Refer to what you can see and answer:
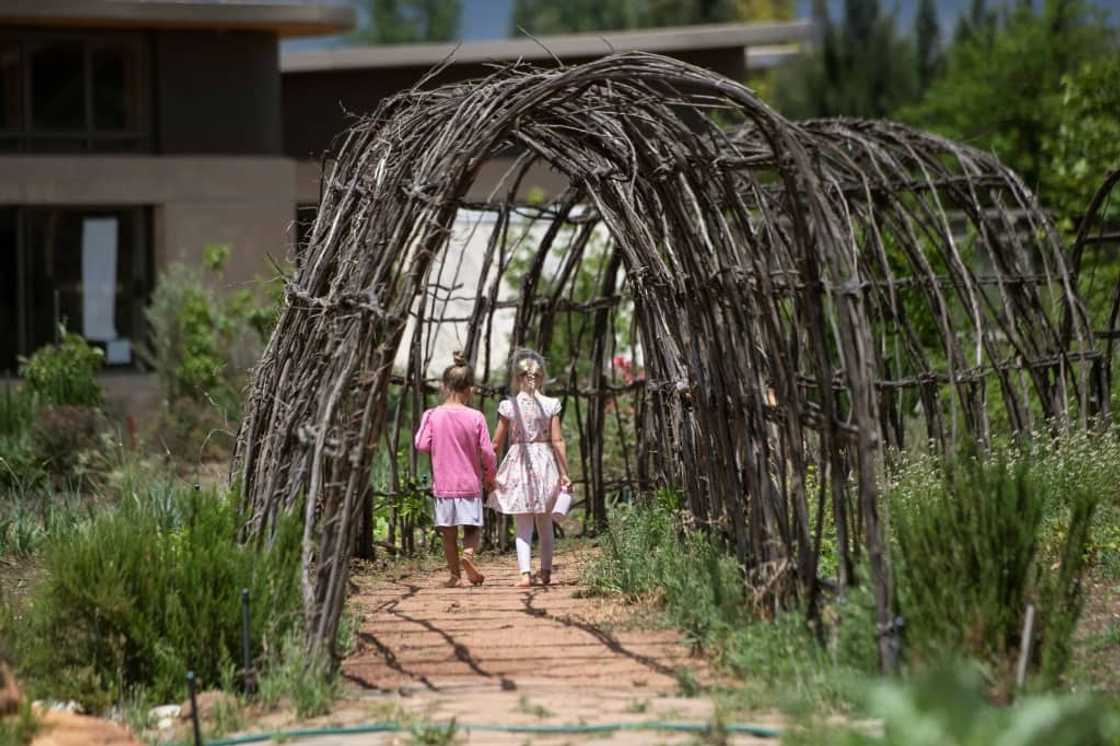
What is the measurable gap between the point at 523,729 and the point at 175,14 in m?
15.9

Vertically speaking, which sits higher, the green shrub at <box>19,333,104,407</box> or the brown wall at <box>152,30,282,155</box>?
the brown wall at <box>152,30,282,155</box>

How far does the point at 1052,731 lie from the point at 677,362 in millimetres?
5296

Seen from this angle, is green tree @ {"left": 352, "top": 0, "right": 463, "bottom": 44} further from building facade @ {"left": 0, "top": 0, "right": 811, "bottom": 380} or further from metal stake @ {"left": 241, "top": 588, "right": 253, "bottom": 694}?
metal stake @ {"left": 241, "top": 588, "right": 253, "bottom": 694}

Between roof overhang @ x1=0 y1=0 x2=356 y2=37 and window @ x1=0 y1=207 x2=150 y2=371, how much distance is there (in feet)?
7.35

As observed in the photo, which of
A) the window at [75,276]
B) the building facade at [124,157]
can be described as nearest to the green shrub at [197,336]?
the building facade at [124,157]

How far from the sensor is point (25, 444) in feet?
44.6

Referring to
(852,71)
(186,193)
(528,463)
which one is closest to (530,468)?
(528,463)

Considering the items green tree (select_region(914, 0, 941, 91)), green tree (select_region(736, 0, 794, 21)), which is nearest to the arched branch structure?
green tree (select_region(914, 0, 941, 91))

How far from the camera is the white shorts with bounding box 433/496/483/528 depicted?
359 inches

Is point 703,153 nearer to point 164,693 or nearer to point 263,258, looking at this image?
point 164,693

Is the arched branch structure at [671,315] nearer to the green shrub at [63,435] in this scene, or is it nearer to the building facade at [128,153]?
the green shrub at [63,435]

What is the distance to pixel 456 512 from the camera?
9.12 m

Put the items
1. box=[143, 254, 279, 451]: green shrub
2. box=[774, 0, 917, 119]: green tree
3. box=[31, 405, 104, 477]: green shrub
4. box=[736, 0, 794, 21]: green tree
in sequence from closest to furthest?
box=[31, 405, 104, 477]: green shrub, box=[143, 254, 279, 451]: green shrub, box=[774, 0, 917, 119]: green tree, box=[736, 0, 794, 21]: green tree

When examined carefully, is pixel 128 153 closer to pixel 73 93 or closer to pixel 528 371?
pixel 73 93
